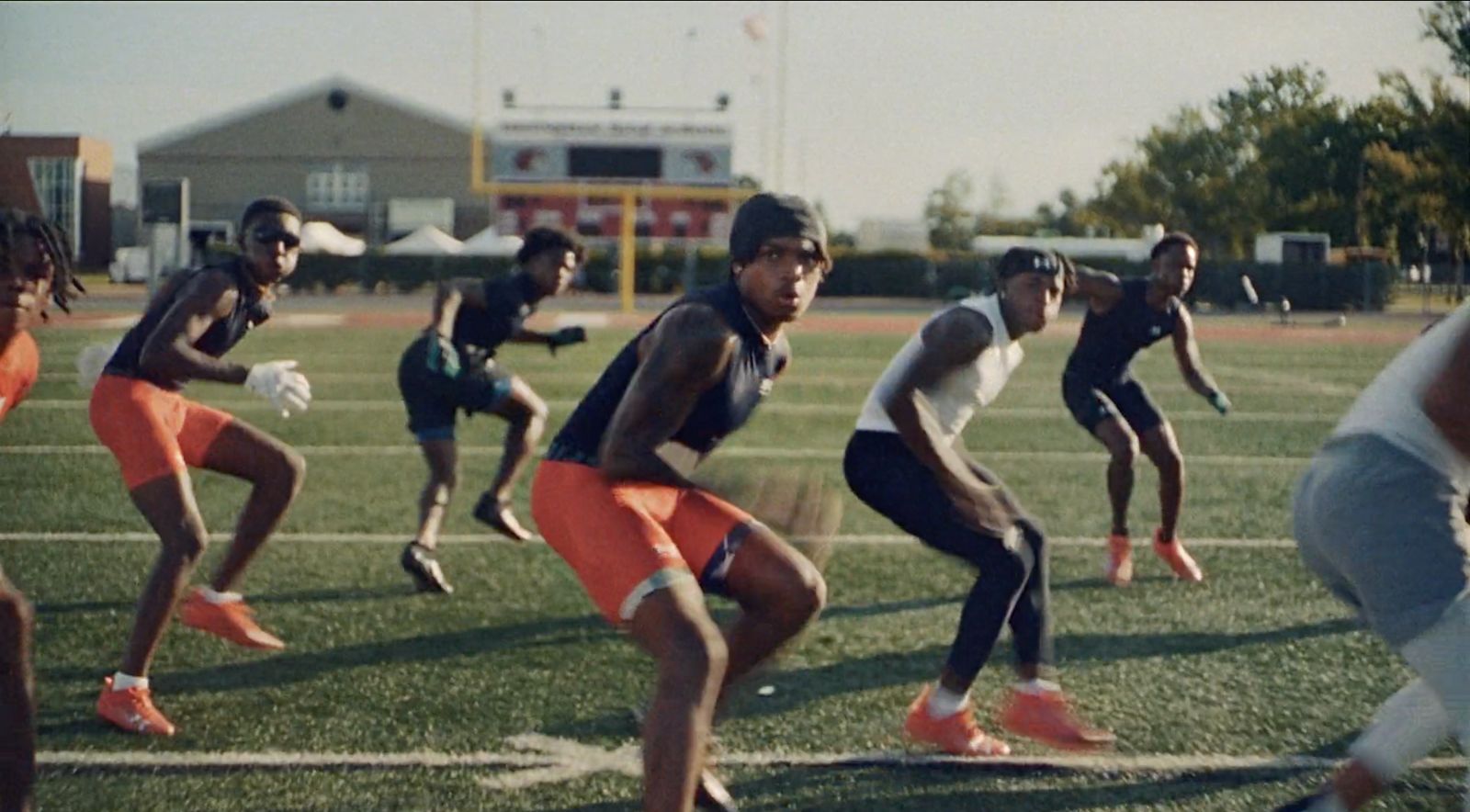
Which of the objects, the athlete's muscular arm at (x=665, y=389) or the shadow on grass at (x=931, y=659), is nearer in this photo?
the athlete's muscular arm at (x=665, y=389)

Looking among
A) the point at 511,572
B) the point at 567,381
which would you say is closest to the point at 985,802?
the point at 511,572

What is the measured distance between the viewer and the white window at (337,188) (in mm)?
40344

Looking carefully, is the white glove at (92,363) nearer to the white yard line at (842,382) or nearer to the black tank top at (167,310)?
the black tank top at (167,310)

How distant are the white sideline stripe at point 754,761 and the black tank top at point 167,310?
144 centimetres

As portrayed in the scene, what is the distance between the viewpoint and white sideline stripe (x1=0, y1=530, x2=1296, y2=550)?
8.73 metres

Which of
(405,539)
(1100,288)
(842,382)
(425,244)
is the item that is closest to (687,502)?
(1100,288)

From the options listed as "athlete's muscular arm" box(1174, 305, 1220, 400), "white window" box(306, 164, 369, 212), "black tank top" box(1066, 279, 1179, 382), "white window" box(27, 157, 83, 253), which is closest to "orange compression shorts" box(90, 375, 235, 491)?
"white window" box(27, 157, 83, 253)

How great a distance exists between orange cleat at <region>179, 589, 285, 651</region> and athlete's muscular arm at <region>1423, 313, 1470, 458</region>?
4.45m

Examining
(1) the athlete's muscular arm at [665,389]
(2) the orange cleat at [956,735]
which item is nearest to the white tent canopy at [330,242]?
(2) the orange cleat at [956,735]

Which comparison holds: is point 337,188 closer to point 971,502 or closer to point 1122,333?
point 1122,333

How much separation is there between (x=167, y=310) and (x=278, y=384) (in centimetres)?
46

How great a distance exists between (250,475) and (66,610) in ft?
4.89

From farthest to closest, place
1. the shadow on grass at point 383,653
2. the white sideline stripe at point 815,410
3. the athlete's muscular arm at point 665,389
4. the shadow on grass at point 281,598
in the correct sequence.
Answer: the white sideline stripe at point 815,410, the shadow on grass at point 281,598, the shadow on grass at point 383,653, the athlete's muscular arm at point 665,389

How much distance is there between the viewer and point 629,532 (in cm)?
392
